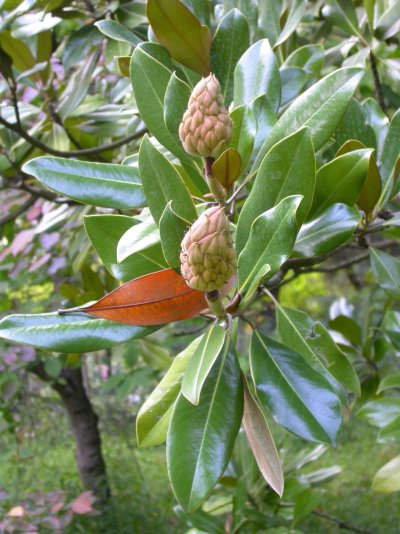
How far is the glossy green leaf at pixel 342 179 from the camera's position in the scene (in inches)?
34.0

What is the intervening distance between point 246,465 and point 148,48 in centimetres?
153

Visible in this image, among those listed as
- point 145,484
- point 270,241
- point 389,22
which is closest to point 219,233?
point 270,241

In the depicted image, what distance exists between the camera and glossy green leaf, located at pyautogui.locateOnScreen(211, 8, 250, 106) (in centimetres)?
111

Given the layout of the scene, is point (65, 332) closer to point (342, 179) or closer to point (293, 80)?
point (342, 179)

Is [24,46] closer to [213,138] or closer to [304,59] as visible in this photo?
[304,59]

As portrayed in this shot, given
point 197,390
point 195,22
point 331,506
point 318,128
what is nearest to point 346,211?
point 318,128

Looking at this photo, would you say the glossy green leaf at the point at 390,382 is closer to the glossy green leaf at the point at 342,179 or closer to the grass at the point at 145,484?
the glossy green leaf at the point at 342,179

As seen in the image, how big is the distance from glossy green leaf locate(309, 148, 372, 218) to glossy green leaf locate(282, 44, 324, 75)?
1.26 feet

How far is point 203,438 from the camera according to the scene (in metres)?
0.78

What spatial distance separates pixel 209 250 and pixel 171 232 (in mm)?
110

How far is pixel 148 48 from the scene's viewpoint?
1.06 meters

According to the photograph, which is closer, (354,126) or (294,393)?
(294,393)

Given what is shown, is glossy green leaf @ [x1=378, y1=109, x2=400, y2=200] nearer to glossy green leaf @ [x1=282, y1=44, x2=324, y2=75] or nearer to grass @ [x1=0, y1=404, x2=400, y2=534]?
glossy green leaf @ [x1=282, y1=44, x2=324, y2=75]

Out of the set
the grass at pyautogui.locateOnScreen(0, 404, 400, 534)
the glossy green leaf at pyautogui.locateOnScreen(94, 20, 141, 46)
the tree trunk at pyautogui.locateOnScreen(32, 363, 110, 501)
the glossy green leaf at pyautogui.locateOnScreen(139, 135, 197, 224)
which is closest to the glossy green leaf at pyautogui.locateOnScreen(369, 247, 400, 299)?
the glossy green leaf at pyautogui.locateOnScreen(139, 135, 197, 224)
